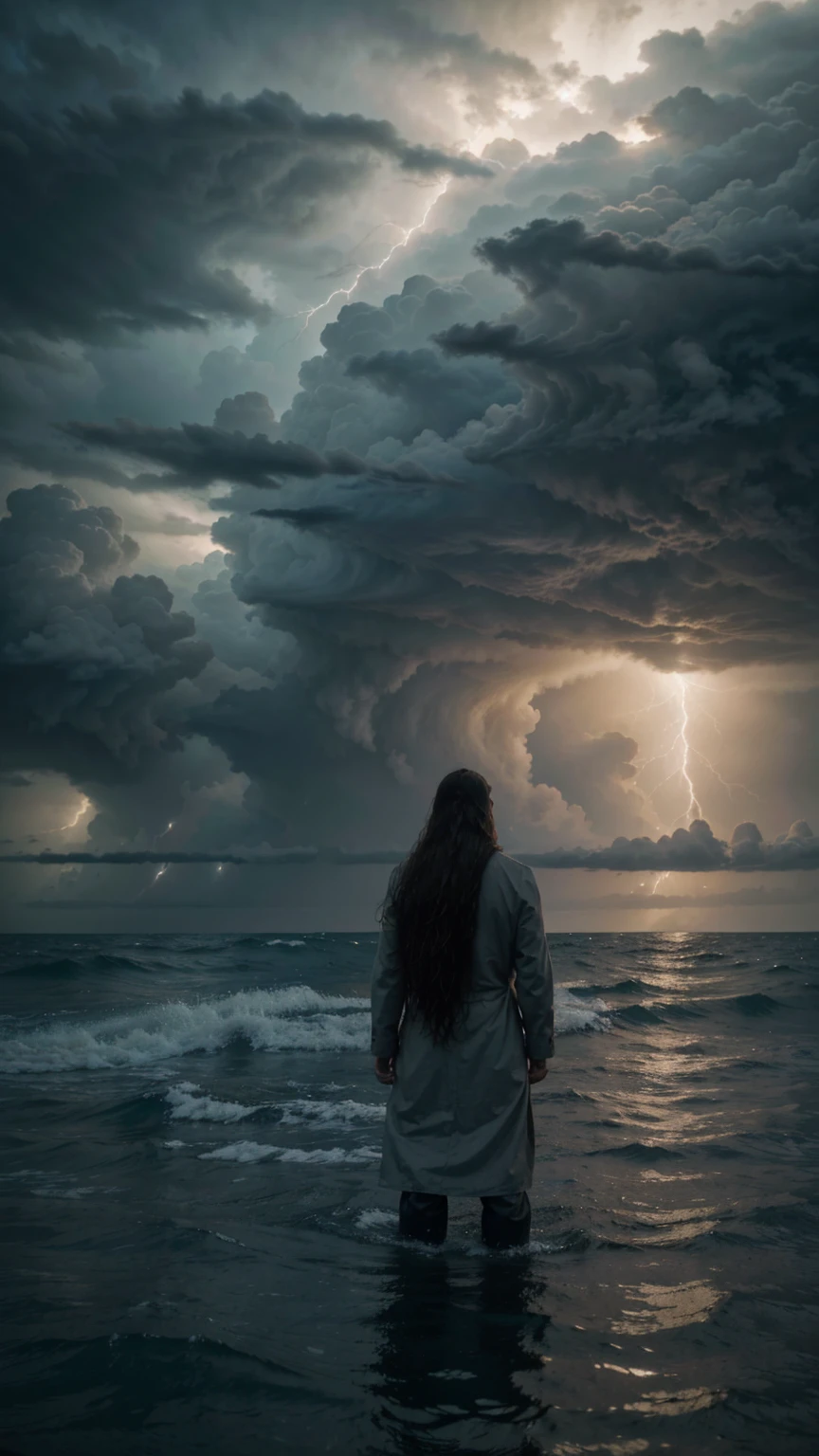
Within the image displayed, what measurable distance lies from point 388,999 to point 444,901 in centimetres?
57

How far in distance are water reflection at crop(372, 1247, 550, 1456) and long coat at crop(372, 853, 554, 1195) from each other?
1.64 feet

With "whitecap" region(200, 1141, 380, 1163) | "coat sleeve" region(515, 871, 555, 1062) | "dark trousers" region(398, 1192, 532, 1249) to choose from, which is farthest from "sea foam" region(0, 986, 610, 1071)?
"coat sleeve" region(515, 871, 555, 1062)

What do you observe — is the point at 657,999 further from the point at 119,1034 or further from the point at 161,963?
the point at 161,963

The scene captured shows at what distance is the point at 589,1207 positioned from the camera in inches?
249

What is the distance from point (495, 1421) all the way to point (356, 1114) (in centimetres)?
675

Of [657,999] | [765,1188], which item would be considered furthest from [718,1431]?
[657,999]

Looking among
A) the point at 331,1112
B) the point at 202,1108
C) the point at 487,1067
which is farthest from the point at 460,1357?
the point at 202,1108

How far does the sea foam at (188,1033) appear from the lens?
14.5 m

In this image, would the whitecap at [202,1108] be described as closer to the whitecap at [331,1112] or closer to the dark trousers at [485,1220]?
the whitecap at [331,1112]

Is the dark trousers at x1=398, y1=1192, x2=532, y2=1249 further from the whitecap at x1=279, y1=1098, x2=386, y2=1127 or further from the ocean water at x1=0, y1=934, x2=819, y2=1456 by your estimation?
the whitecap at x1=279, y1=1098, x2=386, y2=1127

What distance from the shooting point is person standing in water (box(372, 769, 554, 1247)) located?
14.2 ft

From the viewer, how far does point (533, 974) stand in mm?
4332

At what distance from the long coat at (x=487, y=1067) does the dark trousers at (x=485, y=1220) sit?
0.73 ft

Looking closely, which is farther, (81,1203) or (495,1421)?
(81,1203)
